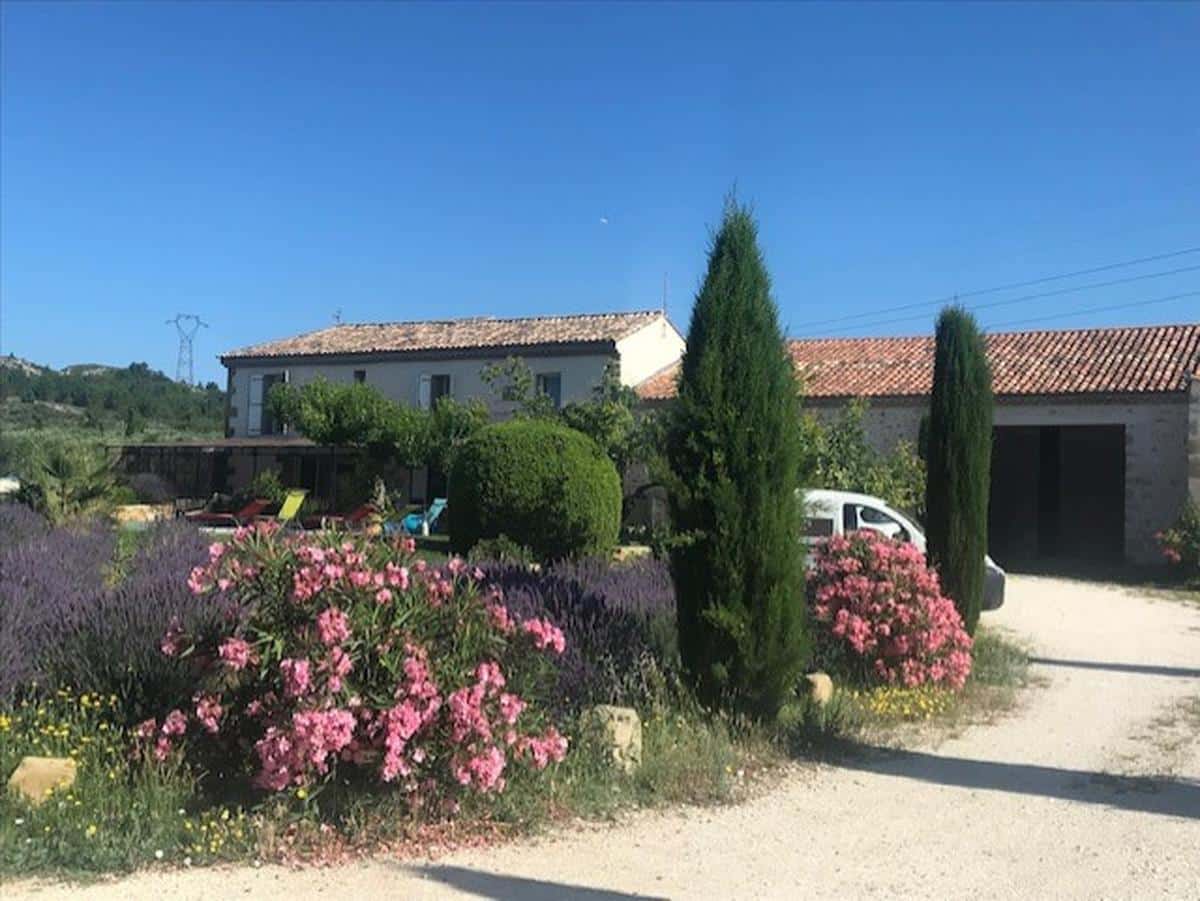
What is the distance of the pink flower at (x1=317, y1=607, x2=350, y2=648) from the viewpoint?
454 centimetres

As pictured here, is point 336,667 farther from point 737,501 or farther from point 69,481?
point 69,481

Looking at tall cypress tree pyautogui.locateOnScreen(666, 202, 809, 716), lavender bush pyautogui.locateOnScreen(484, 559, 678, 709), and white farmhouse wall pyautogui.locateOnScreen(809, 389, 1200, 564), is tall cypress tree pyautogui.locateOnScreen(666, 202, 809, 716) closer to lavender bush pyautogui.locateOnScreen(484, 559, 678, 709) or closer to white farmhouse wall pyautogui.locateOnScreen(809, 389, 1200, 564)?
lavender bush pyautogui.locateOnScreen(484, 559, 678, 709)

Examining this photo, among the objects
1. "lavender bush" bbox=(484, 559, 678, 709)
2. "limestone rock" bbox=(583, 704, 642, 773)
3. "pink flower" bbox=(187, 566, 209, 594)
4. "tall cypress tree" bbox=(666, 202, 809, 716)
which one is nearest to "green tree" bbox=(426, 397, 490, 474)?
"lavender bush" bbox=(484, 559, 678, 709)

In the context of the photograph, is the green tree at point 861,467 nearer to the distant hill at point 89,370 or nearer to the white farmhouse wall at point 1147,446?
the white farmhouse wall at point 1147,446

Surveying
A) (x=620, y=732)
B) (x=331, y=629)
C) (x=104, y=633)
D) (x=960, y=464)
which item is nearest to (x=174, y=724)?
(x=331, y=629)

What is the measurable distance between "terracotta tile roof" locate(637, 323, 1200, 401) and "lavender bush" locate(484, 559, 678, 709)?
43.9 ft

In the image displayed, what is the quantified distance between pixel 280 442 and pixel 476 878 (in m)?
31.3

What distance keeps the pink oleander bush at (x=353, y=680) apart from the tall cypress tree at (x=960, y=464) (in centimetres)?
590

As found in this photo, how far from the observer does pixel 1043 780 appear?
20.6ft

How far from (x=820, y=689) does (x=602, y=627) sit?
164cm

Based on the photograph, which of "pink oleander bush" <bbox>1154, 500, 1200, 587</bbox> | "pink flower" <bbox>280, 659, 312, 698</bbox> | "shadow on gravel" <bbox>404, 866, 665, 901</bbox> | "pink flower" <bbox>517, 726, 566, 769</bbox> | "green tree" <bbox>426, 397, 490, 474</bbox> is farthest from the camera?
"green tree" <bbox>426, 397, 490, 474</bbox>

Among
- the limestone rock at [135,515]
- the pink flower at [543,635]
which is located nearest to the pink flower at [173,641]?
the pink flower at [543,635]

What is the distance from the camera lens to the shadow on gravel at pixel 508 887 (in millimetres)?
4094

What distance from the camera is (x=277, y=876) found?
4.16 m
